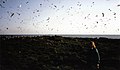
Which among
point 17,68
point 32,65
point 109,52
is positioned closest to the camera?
point 17,68

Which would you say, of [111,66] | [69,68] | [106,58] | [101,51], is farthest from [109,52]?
[69,68]

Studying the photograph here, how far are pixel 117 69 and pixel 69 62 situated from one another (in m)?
4.87

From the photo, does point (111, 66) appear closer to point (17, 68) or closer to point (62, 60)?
point (62, 60)

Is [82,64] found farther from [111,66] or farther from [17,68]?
[17,68]

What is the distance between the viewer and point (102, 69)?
1698 centimetres

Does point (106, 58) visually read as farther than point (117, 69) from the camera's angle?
Yes

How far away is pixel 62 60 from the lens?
65.1ft

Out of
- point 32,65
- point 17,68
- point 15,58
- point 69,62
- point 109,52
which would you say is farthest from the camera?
point 109,52

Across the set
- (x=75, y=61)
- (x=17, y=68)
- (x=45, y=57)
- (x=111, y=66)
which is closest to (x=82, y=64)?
(x=75, y=61)

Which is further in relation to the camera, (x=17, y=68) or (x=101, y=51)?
(x=101, y=51)

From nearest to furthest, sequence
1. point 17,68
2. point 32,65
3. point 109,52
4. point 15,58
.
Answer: point 17,68 < point 32,65 < point 15,58 < point 109,52

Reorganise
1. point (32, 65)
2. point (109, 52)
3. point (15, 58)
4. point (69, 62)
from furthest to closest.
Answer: point (109, 52)
point (15, 58)
point (69, 62)
point (32, 65)

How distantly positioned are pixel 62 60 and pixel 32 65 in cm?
353

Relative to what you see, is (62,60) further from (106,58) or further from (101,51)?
(101,51)
